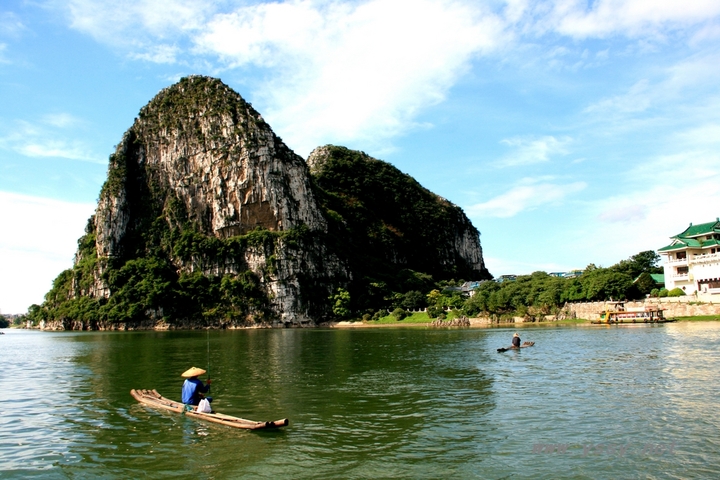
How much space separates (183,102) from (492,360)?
149402 millimetres

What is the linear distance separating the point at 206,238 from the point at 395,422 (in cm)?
13880

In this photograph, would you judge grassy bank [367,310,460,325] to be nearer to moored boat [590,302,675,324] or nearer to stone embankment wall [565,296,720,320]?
stone embankment wall [565,296,720,320]

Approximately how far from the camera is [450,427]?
18.2 metres

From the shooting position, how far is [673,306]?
72812mm

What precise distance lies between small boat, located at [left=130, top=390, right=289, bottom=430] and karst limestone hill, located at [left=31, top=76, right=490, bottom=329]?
114192 millimetres

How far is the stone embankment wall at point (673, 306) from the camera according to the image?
69250 millimetres

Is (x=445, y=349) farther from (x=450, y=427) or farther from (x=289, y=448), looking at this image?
(x=289, y=448)

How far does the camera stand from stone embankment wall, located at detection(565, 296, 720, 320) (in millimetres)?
69250

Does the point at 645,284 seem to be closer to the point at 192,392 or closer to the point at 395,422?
the point at 395,422

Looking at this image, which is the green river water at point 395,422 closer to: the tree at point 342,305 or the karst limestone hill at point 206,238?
the tree at point 342,305

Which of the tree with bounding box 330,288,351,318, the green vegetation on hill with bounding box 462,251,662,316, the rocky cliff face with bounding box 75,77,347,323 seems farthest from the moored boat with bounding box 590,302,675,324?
the rocky cliff face with bounding box 75,77,347,323

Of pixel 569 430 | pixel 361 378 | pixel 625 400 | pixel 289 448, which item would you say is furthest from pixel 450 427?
pixel 361 378

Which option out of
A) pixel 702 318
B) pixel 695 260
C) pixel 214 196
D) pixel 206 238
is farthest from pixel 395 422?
pixel 214 196

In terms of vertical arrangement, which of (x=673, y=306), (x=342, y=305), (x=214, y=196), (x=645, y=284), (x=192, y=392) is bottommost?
(x=192, y=392)
